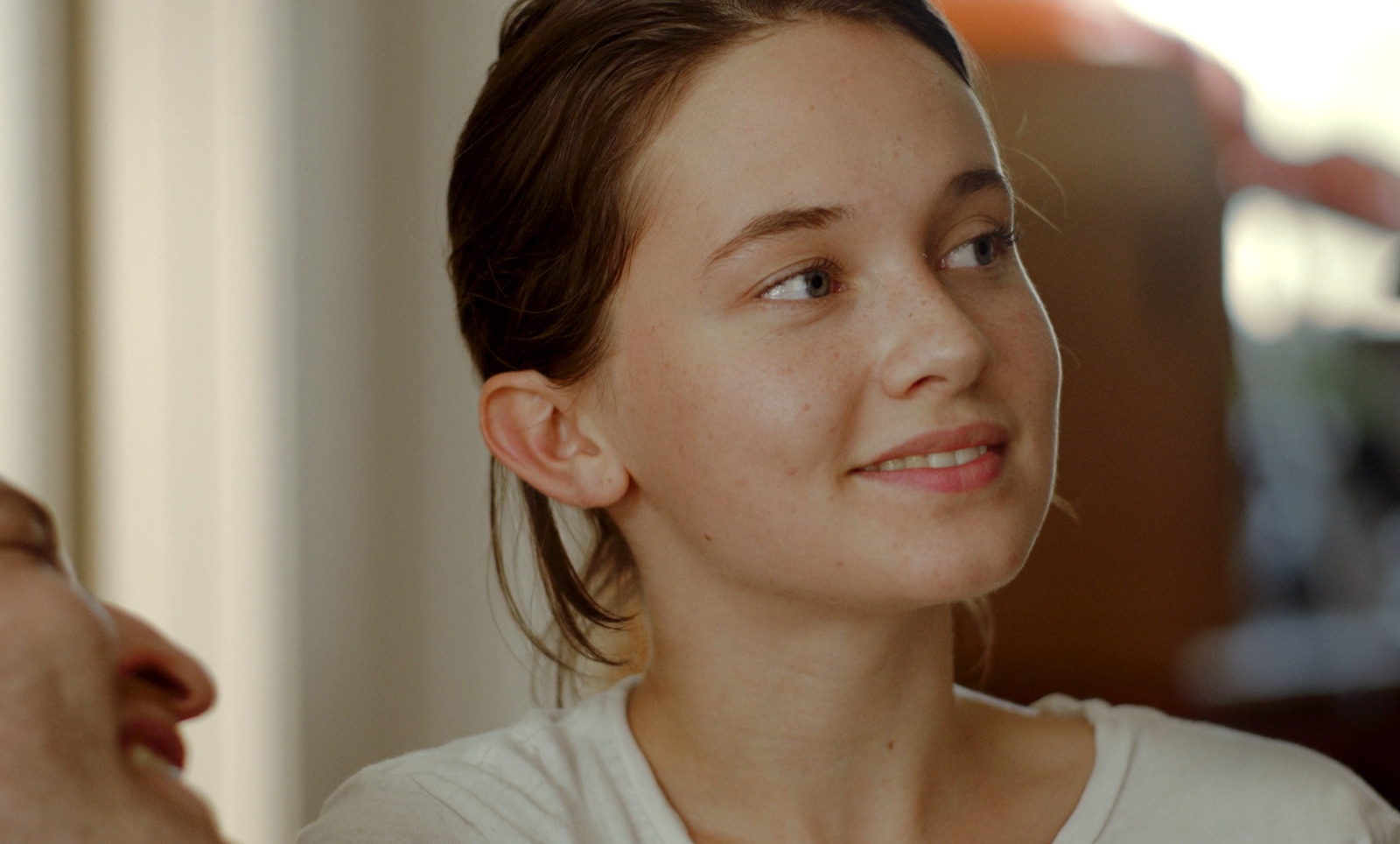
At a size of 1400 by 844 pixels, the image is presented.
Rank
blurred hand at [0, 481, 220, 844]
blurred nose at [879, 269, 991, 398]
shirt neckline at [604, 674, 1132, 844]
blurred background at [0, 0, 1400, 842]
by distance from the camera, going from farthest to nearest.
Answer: blurred background at [0, 0, 1400, 842]
shirt neckline at [604, 674, 1132, 844]
blurred nose at [879, 269, 991, 398]
blurred hand at [0, 481, 220, 844]

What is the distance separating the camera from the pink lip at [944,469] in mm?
869

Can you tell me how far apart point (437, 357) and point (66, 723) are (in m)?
1.53

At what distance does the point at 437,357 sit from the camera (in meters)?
2.04

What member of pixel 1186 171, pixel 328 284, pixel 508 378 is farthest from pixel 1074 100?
pixel 508 378

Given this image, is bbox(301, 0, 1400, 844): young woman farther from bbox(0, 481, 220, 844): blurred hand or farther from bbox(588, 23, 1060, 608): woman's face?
bbox(0, 481, 220, 844): blurred hand

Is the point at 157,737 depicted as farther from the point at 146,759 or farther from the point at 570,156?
the point at 570,156

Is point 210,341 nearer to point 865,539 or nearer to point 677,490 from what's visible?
point 677,490

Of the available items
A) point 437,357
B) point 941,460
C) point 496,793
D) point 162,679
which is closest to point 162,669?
point 162,679

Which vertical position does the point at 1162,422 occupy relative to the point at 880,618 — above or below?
below

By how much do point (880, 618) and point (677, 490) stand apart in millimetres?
173

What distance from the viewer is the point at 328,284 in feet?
6.23

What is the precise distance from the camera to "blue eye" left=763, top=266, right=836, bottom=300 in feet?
2.98

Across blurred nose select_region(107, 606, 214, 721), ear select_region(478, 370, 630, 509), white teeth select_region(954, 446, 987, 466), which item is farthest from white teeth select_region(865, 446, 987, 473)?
blurred nose select_region(107, 606, 214, 721)

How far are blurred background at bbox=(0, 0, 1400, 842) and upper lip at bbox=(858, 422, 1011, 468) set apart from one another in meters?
0.75
